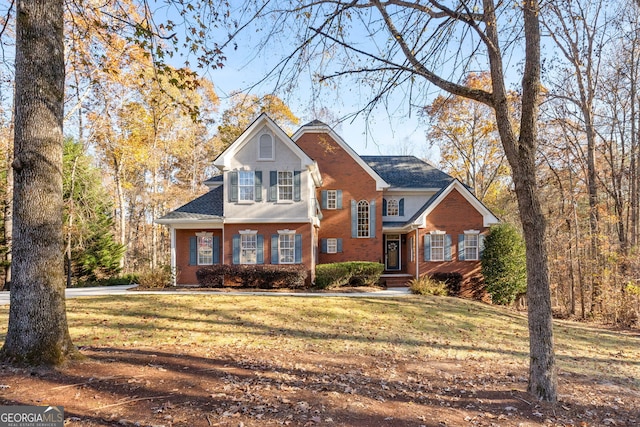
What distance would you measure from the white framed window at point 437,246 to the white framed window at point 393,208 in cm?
370

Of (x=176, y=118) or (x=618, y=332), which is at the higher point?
(x=176, y=118)

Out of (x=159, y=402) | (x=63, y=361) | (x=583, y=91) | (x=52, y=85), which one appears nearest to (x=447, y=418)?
(x=159, y=402)

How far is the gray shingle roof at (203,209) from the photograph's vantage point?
56.8 ft

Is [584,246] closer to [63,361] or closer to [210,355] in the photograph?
[210,355]

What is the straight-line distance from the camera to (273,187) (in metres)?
17.4

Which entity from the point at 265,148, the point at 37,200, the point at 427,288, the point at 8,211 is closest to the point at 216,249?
the point at 265,148

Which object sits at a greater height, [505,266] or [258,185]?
[258,185]

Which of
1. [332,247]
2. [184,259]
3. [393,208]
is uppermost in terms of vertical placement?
[393,208]

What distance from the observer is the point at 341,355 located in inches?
297

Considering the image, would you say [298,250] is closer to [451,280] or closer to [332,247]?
[332,247]

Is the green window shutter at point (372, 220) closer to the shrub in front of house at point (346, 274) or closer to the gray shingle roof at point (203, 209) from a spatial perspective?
the shrub in front of house at point (346, 274)

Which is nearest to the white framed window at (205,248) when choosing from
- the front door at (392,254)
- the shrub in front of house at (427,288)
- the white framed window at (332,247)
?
the white framed window at (332,247)

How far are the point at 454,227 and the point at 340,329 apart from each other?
11.5m

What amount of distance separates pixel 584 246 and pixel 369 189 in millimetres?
10720
